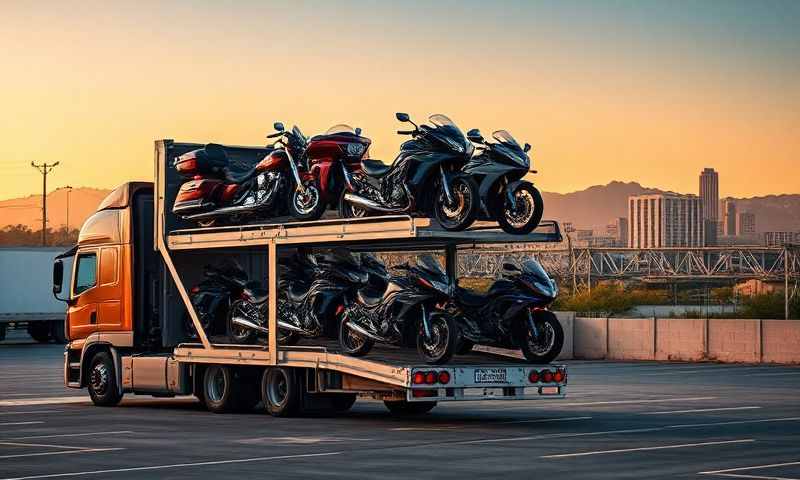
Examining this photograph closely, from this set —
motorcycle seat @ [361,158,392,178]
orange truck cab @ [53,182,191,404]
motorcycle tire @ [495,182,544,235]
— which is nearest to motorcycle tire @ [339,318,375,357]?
motorcycle seat @ [361,158,392,178]

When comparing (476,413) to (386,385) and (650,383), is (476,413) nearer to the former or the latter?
(386,385)

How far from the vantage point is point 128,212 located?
25.7m

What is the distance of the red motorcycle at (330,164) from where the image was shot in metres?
21.9

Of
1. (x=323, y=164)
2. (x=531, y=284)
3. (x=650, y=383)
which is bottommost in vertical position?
(x=650, y=383)

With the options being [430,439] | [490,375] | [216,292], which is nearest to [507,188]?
[490,375]

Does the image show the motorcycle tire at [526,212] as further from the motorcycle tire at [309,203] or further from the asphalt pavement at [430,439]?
the motorcycle tire at [309,203]

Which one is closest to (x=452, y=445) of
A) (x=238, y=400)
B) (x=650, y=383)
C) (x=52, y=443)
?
(x=52, y=443)

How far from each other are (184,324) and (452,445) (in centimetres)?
859

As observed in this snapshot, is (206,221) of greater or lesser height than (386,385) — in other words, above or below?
above

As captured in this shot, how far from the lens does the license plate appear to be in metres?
20.1

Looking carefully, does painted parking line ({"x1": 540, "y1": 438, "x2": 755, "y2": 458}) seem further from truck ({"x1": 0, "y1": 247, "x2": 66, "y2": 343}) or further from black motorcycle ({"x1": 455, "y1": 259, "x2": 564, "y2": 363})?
truck ({"x1": 0, "y1": 247, "x2": 66, "y2": 343})

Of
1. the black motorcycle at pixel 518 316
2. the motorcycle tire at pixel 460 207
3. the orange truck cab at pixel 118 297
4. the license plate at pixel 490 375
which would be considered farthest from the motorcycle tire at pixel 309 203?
the orange truck cab at pixel 118 297

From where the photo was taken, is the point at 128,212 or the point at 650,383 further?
the point at 650,383

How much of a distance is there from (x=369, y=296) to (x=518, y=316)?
2.06m
